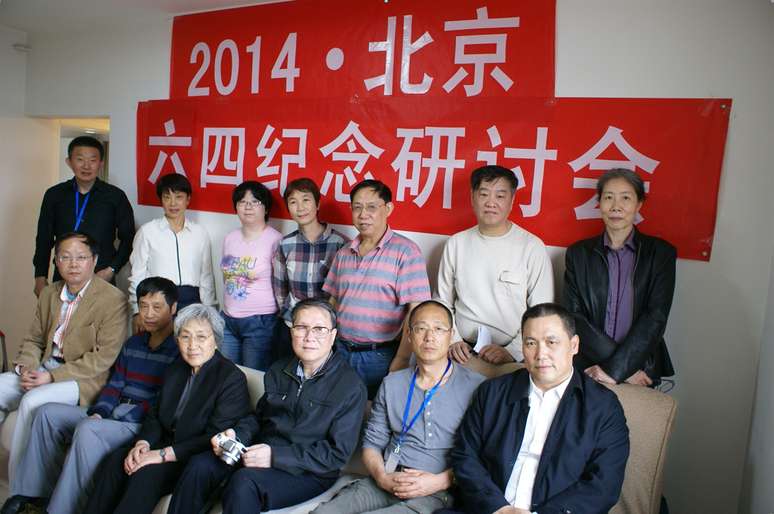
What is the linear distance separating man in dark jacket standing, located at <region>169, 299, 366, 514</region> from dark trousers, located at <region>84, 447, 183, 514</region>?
0.13m

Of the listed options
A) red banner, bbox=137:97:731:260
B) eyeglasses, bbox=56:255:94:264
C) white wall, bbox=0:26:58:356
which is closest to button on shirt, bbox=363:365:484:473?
Result: red banner, bbox=137:97:731:260

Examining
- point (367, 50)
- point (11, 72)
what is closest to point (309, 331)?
point (367, 50)

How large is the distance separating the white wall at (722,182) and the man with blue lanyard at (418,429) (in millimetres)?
952

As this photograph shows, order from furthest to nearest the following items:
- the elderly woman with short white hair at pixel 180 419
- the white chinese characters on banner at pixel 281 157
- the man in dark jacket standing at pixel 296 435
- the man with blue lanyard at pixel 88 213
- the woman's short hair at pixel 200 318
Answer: the man with blue lanyard at pixel 88 213 < the white chinese characters on banner at pixel 281 157 < the woman's short hair at pixel 200 318 < the elderly woman with short white hair at pixel 180 419 < the man in dark jacket standing at pixel 296 435

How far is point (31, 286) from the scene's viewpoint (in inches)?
197

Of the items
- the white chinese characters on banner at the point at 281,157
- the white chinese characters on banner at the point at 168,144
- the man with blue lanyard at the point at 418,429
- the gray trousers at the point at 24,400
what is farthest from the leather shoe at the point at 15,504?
the white chinese characters on banner at the point at 168,144

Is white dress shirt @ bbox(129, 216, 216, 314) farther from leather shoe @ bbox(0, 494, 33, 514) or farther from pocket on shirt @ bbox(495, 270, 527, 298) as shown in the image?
pocket on shirt @ bbox(495, 270, 527, 298)

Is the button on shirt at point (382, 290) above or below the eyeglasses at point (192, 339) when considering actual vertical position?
above

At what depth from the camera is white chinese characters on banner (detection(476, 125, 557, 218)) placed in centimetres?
281

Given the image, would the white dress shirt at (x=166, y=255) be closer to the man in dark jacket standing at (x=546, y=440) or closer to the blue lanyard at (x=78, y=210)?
the blue lanyard at (x=78, y=210)

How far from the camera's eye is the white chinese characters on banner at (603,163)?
2617 millimetres

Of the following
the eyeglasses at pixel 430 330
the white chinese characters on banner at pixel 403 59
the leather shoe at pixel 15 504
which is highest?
the white chinese characters on banner at pixel 403 59

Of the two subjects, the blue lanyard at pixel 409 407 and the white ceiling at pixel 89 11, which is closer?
the blue lanyard at pixel 409 407

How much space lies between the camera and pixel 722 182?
2.49 meters
